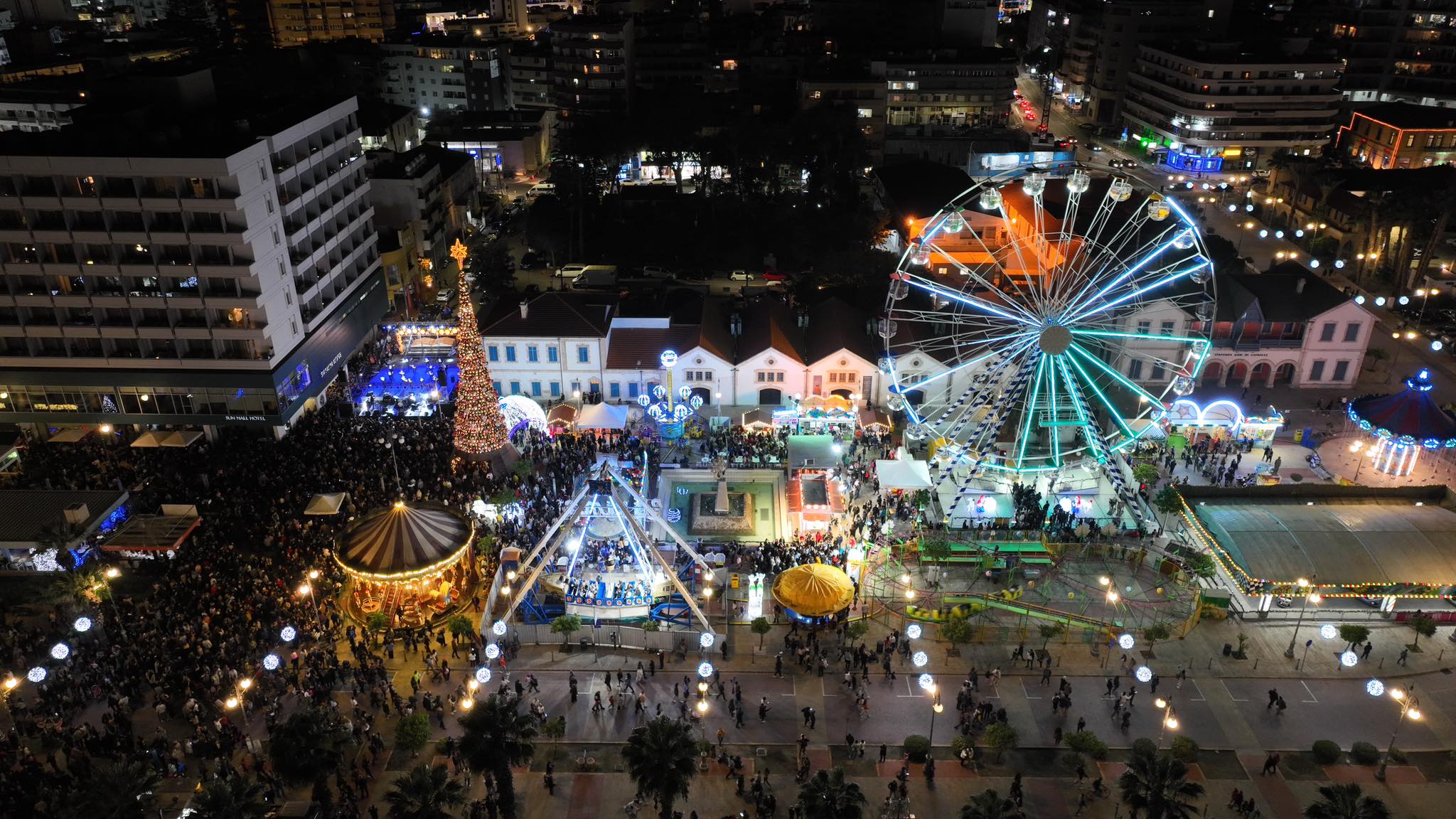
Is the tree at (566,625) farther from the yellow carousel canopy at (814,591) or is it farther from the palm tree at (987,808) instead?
the palm tree at (987,808)

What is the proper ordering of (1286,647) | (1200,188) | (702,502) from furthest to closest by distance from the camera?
(1200,188), (702,502), (1286,647)

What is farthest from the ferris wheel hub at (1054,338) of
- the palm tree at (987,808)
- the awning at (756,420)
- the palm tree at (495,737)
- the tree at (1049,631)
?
the palm tree at (495,737)

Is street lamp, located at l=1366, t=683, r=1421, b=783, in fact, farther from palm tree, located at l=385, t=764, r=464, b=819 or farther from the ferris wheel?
palm tree, located at l=385, t=764, r=464, b=819

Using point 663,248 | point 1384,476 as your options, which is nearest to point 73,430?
point 663,248

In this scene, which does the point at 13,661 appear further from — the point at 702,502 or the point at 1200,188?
the point at 1200,188

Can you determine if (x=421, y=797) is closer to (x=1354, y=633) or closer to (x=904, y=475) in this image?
(x=904, y=475)

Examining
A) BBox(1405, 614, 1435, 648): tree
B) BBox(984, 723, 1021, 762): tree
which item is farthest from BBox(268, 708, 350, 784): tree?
BBox(1405, 614, 1435, 648): tree

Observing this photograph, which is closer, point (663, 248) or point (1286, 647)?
point (1286, 647)
